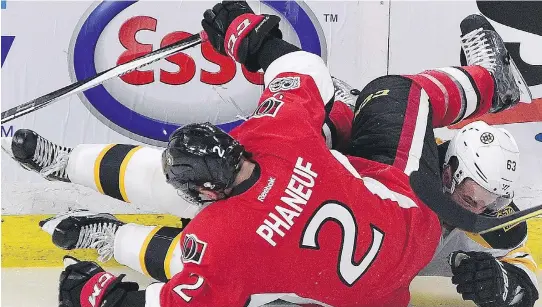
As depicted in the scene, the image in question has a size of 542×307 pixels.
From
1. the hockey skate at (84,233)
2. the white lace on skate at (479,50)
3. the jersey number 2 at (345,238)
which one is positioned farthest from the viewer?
the white lace on skate at (479,50)

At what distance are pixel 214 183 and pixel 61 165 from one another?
0.65 m

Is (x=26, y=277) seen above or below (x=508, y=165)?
below

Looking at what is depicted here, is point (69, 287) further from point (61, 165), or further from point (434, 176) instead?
point (434, 176)

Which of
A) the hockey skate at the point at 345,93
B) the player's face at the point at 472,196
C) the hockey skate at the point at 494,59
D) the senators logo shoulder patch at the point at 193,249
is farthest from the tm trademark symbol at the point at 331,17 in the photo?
the senators logo shoulder patch at the point at 193,249

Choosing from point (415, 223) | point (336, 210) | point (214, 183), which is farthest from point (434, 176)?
point (214, 183)

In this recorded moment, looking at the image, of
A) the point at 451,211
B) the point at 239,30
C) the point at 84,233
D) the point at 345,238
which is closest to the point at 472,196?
the point at 451,211

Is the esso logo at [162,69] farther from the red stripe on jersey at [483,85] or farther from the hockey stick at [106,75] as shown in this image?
the red stripe on jersey at [483,85]

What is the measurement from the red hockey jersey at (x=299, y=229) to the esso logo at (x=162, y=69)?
0.78 metres

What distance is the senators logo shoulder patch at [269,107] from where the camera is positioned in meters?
2.04

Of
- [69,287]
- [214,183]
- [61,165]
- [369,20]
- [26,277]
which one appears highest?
[369,20]

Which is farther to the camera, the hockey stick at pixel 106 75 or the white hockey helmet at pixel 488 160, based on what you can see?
A: the hockey stick at pixel 106 75

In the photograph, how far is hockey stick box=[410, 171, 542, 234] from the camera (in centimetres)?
202

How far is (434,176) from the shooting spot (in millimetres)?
2199

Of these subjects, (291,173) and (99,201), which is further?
(99,201)
